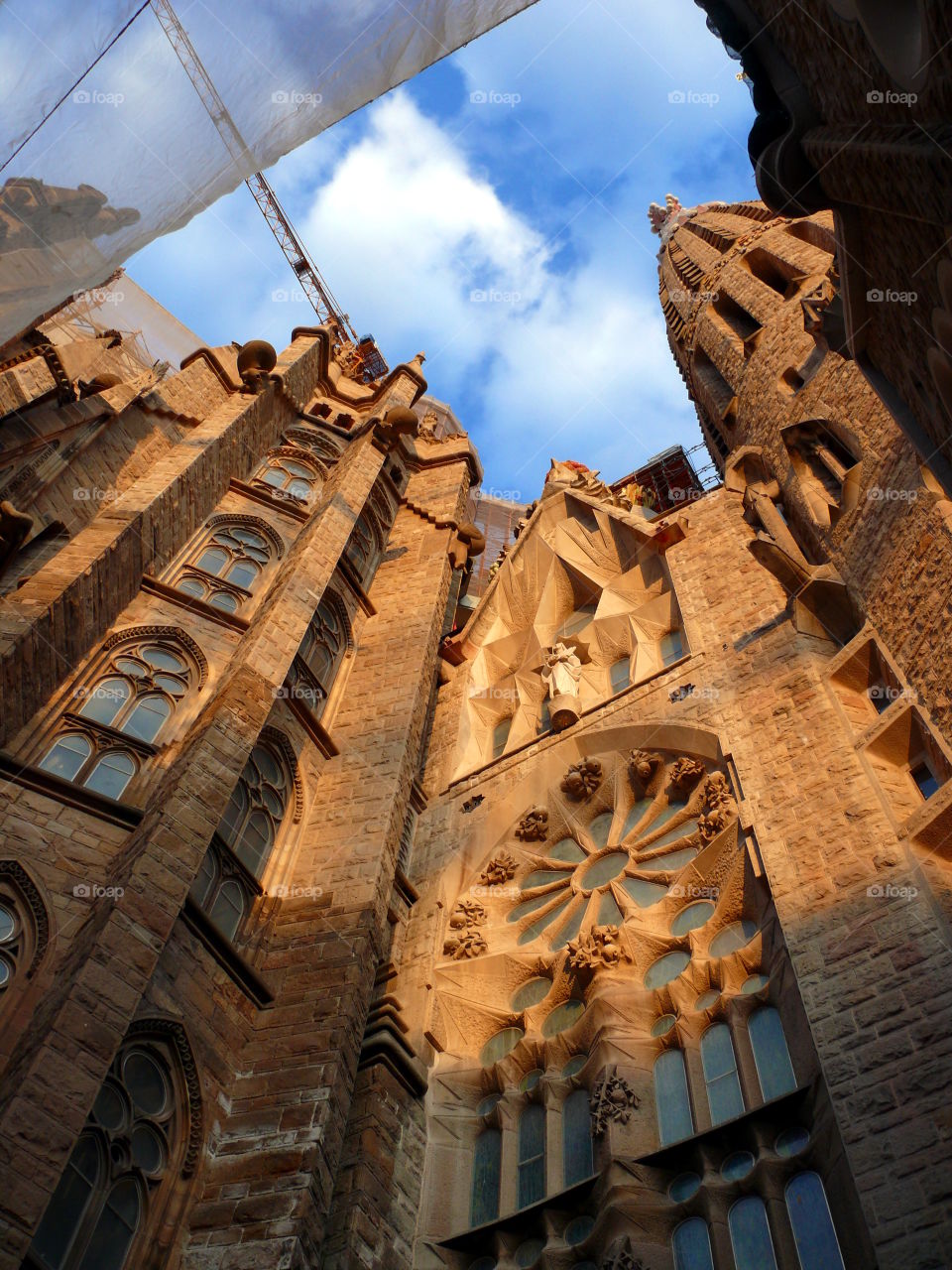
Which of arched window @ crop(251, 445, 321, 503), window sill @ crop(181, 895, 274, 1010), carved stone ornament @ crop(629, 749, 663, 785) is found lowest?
window sill @ crop(181, 895, 274, 1010)

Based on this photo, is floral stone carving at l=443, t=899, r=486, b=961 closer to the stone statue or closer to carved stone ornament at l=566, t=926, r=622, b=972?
carved stone ornament at l=566, t=926, r=622, b=972

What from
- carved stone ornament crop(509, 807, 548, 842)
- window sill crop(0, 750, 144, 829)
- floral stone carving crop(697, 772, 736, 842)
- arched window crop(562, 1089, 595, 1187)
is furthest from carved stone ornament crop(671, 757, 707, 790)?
window sill crop(0, 750, 144, 829)

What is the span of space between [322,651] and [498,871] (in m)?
3.76

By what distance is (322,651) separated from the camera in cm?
1459

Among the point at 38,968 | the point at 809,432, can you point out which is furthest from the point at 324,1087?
the point at 809,432

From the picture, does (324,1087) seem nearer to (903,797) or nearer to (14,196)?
(903,797)

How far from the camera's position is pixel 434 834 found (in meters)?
13.2

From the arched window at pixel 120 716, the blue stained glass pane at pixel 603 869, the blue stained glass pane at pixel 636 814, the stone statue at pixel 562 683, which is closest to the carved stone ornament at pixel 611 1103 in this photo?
the blue stained glass pane at pixel 603 869

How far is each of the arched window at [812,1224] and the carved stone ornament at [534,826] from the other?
5.56m

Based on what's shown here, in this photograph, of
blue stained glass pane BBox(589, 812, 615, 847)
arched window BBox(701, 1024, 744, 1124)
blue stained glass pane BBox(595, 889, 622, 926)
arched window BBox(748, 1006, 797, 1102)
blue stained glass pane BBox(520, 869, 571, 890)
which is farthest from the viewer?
blue stained glass pane BBox(589, 812, 615, 847)

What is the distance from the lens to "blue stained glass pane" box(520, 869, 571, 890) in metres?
12.1

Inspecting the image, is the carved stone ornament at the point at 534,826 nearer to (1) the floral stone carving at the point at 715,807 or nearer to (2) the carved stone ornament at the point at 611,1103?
(1) the floral stone carving at the point at 715,807

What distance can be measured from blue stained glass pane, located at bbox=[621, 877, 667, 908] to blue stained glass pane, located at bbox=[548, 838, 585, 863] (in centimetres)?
95

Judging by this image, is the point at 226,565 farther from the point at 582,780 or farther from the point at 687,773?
the point at 687,773
